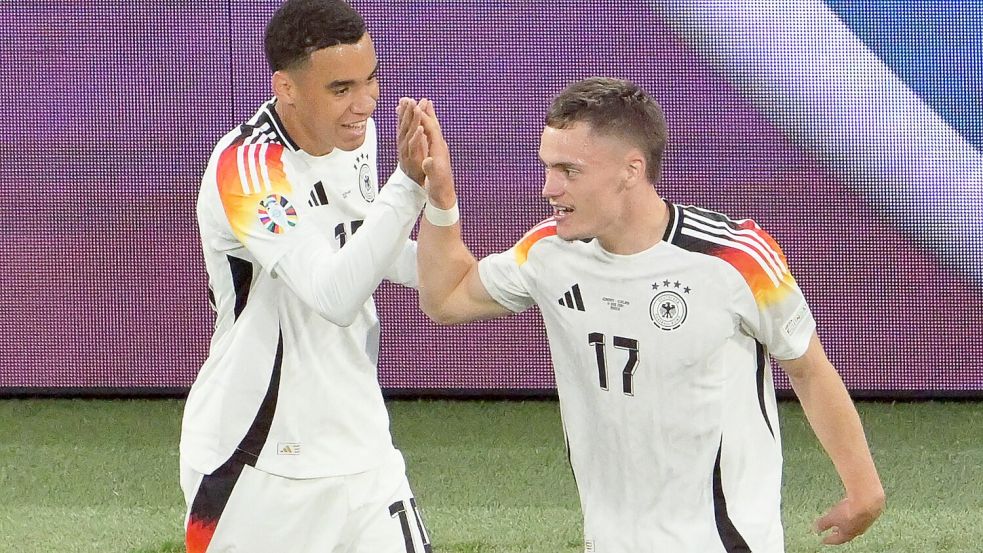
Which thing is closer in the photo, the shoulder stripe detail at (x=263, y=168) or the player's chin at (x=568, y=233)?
the player's chin at (x=568, y=233)

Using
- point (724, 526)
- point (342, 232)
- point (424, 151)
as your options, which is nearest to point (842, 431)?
point (724, 526)

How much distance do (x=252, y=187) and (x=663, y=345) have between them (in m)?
0.87

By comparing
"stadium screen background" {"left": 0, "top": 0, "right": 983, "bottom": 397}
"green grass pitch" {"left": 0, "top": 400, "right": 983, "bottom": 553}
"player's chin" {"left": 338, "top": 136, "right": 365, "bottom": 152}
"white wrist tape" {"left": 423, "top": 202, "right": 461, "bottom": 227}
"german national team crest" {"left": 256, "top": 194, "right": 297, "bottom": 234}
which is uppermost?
"player's chin" {"left": 338, "top": 136, "right": 365, "bottom": 152}

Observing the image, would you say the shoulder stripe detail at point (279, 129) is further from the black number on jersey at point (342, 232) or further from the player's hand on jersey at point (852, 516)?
the player's hand on jersey at point (852, 516)

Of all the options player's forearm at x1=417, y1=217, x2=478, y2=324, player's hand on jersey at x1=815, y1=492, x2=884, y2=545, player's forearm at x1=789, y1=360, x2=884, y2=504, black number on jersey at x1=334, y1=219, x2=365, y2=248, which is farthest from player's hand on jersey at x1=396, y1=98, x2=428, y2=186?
player's hand on jersey at x1=815, y1=492, x2=884, y2=545

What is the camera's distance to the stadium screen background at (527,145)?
579cm

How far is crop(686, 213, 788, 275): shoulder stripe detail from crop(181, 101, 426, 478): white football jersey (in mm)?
628

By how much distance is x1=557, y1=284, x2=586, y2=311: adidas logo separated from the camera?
2402 millimetres

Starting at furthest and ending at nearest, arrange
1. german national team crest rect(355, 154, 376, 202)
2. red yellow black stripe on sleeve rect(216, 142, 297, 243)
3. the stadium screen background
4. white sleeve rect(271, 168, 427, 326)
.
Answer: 1. the stadium screen background
2. german national team crest rect(355, 154, 376, 202)
3. red yellow black stripe on sleeve rect(216, 142, 297, 243)
4. white sleeve rect(271, 168, 427, 326)

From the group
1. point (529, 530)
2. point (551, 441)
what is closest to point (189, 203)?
point (551, 441)

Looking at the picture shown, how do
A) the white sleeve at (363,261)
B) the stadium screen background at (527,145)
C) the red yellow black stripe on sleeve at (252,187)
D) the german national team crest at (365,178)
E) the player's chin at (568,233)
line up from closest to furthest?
the player's chin at (568,233) → the white sleeve at (363,261) → the red yellow black stripe on sleeve at (252,187) → the german national team crest at (365,178) → the stadium screen background at (527,145)

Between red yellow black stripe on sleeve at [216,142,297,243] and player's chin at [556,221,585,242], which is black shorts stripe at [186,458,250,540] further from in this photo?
player's chin at [556,221,585,242]

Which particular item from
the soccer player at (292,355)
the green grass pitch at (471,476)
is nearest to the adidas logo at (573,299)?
the soccer player at (292,355)

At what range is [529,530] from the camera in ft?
15.1
